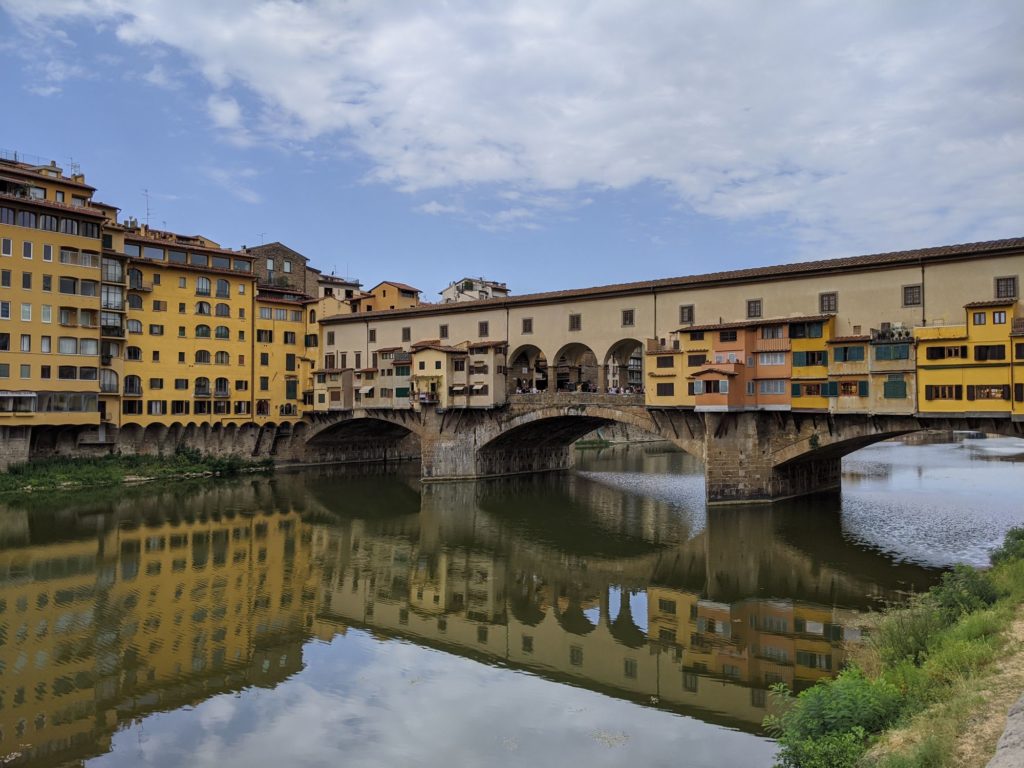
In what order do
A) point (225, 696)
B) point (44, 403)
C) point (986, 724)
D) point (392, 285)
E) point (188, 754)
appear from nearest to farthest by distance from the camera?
point (986, 724) < point (188, 754) < point (225, 696) < point (44, 403) < point (392, 285)

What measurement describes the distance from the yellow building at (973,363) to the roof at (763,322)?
15.6 ft

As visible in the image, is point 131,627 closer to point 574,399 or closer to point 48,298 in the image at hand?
point 574,399

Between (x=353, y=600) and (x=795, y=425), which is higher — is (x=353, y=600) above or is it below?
below

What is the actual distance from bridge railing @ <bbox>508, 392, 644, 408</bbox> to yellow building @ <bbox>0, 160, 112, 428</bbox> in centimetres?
2799

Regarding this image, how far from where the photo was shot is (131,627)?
2081 centimetres

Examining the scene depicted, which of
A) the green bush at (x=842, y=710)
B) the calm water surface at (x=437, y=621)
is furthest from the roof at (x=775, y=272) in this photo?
the green bush at (x=842, y=710)

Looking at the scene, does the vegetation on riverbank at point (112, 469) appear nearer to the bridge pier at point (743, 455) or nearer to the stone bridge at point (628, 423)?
the stone bridge at point (628, 423)

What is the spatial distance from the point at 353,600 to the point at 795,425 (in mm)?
24330

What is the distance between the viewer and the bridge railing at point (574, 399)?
145 feet

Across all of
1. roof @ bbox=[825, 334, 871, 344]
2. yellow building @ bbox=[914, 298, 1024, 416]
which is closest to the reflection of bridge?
yellow building @ bbox=[914, 298, 1024, 416]

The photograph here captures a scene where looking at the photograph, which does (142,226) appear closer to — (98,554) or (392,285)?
(392,285)

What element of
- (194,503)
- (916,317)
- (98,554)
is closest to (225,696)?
(98,554)

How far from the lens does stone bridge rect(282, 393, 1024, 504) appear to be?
37.1 m

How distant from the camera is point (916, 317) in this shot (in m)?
34.2
